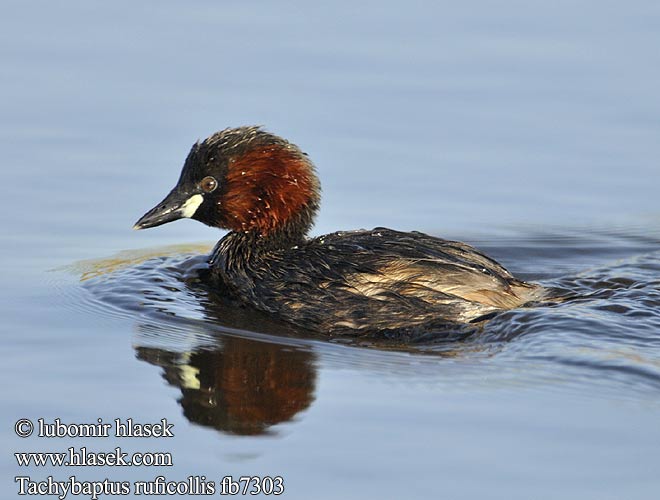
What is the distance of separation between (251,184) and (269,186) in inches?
5.3

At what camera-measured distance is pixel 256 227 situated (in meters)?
10.1

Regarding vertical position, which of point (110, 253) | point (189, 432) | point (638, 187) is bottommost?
point (189, 432)

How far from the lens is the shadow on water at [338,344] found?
7.79 meters

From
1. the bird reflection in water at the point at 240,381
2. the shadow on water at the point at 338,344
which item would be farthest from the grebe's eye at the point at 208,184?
the bird reflection in water at the point at 240,381

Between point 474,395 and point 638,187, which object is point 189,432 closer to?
point 474,395

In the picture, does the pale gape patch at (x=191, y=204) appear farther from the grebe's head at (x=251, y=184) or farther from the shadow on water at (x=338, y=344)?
the shadow on water at (x=338, y=344)

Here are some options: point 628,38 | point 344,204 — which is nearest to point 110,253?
point 344,204

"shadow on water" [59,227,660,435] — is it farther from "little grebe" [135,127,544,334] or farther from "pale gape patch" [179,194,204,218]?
"pale gape patch" [179,194,204,218]

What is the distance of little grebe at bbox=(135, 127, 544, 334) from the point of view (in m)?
9.09

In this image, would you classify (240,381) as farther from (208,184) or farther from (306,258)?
(208,184)

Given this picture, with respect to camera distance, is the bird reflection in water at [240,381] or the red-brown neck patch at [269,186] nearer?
the bird reflection in water at [240,381]

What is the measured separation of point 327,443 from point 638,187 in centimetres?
584

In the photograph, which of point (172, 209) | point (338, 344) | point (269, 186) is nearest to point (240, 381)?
point (338, 344)

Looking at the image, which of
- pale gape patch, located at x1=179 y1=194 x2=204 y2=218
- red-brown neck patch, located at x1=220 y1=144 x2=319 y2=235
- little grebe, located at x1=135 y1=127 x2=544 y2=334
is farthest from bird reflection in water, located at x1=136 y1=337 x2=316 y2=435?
pale gape patch, located at x1=179 y1=194 x2=204 y2=218
